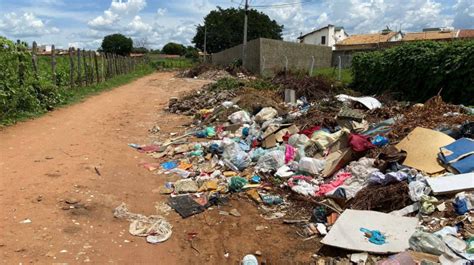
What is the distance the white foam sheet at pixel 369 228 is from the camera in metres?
3.45

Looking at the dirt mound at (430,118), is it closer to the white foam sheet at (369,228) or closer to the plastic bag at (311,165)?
the plastic bag at (311,165)

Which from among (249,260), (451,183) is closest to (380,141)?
(451,183)

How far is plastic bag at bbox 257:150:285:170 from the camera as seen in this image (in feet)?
19.1

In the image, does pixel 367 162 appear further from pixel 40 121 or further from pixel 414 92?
pixel 40 121

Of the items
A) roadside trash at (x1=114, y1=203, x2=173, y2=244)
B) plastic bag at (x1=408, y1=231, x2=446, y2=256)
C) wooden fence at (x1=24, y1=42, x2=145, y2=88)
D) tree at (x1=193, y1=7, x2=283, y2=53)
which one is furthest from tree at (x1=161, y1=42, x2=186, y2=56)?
plastic bag at (x1=408, y1=231, x2=446, y2=256)

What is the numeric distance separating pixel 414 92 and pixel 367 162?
617 centimetres

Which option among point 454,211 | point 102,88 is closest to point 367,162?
point 454,211

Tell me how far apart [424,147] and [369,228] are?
1711 mm

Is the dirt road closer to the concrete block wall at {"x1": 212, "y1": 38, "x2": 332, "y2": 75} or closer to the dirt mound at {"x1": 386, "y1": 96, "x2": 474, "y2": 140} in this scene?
the dirt mound at {"x1": 386, "y1": 96, "x2": 474, "y2": 140}

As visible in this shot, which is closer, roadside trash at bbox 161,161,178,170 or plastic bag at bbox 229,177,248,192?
plastic bag at bbox 229,177,248,192

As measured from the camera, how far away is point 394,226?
370 cm

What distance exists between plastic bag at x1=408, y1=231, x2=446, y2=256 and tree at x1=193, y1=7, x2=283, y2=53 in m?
49.8

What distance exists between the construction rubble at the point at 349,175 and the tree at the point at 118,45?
208ft

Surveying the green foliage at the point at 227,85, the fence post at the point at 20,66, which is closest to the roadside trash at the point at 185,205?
the fence post at the point at 20,66
